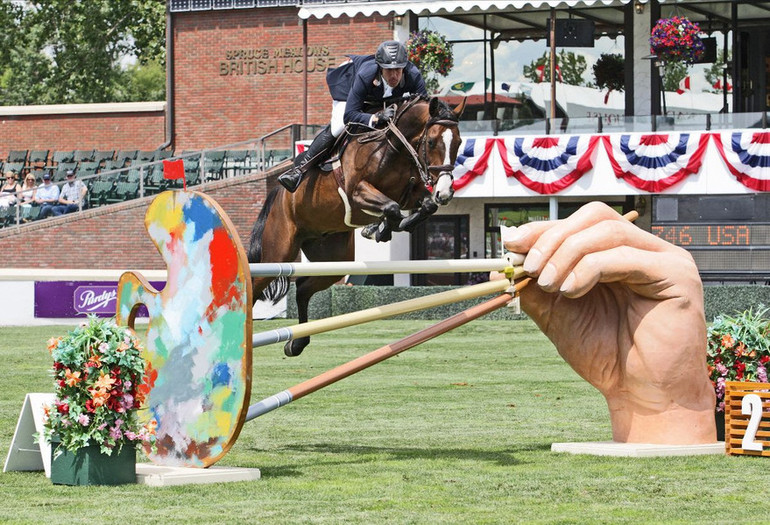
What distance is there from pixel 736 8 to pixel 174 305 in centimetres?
2353

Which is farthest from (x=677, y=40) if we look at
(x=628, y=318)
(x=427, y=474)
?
(x=427, y=474)

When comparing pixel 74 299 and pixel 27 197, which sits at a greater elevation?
pixel 27 197

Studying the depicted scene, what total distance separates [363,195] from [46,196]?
2110cm

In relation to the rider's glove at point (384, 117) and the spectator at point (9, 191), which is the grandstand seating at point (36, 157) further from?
the rider's glove at point (384, 117)

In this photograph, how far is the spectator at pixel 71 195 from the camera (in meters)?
30.6

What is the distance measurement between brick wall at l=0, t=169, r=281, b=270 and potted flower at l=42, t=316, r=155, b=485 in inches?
879

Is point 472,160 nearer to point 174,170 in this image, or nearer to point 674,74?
point 674,74

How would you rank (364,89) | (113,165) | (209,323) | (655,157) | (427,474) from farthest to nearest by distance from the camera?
1. (113,165)
2. (655,157)
3. (364,89)
4. (427,474)
5. (209,323)

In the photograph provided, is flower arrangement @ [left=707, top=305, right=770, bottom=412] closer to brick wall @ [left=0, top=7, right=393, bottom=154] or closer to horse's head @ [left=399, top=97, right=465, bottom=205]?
horse's head @ [left=399, top=97, right=465, bottom=205]

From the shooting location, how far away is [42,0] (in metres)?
49.5

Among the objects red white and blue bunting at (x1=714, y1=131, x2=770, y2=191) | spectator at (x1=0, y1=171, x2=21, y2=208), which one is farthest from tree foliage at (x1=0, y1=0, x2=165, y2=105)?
red white and blue bunting at (x1=714, y1=131, x2=770, y2=191)

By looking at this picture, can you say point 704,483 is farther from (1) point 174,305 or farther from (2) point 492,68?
(2) point 492,68

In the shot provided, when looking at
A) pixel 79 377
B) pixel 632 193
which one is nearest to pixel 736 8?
pixel 632 193

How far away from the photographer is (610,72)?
30.6 metres
